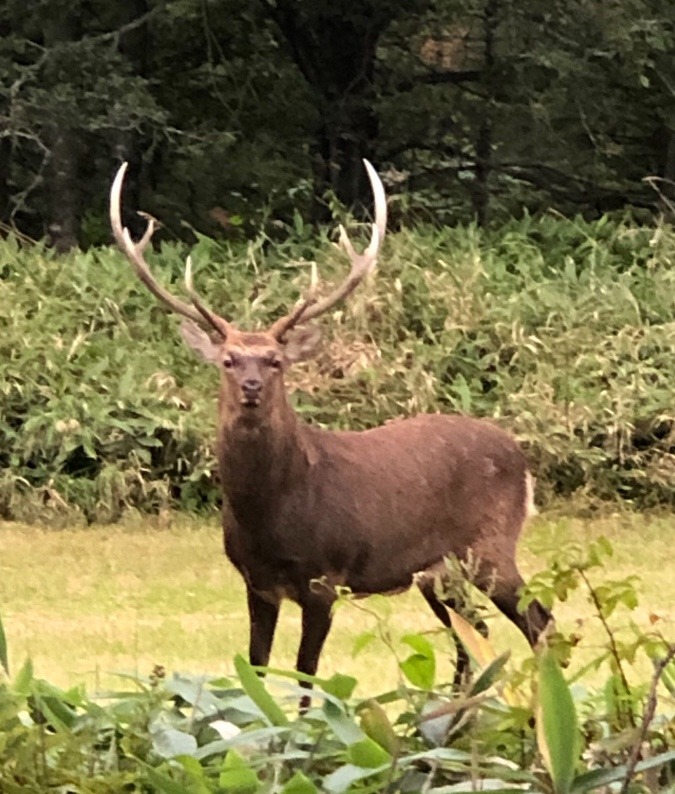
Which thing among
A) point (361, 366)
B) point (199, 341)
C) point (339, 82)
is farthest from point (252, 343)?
point (339, 82)

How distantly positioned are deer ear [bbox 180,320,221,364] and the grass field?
1075 mm

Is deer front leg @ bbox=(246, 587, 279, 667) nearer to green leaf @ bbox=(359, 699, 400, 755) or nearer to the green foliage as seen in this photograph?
the green foliage

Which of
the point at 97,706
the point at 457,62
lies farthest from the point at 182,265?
the point at 97,706

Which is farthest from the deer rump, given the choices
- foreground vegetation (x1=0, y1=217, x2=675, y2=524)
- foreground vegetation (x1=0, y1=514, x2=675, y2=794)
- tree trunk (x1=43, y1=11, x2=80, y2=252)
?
tree trunk (x1=43, y1=11, x2=80, y2=252)

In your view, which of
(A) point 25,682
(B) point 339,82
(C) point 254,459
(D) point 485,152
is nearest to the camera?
(A) point 25,682

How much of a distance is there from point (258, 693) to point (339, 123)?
572 inches

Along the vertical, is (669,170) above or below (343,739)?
below

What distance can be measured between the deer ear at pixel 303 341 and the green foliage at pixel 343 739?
3437 mm

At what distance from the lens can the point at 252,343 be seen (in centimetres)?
561

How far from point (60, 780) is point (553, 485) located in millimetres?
8568

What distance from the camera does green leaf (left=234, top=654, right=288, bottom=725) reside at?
2.25 metres

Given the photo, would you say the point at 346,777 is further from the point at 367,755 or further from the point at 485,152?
the point at 485,152

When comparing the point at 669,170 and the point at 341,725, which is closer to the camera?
the point at 341,725

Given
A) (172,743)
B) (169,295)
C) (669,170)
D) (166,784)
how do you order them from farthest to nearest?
(669,170) → (169,295) → (172,743) → (166,784)
